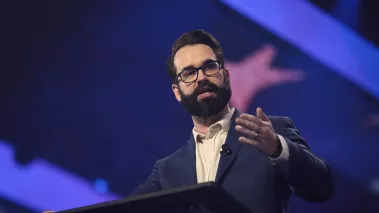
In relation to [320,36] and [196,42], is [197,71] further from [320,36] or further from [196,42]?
[320,36]

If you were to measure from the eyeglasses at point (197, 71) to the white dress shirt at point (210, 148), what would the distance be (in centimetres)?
15

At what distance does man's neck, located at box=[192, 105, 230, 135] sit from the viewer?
1.74 meters

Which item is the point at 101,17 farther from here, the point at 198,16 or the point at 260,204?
the point at 260,204

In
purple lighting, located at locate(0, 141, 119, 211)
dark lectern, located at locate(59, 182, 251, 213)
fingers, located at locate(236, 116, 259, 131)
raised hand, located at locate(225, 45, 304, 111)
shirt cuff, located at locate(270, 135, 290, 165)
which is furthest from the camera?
raised hand, located at locate(225, 45, 304, 111)

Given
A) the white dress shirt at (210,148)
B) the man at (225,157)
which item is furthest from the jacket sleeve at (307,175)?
the white dress shirt at (210,148)

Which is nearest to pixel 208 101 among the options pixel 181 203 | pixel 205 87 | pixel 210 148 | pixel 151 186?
pixel 205 87

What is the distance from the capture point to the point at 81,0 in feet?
10.7

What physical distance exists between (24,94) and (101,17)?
630mm

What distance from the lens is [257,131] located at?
47.7 inches

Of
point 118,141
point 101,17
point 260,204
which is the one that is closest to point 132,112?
point 118,141

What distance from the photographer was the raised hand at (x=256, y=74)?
3314 mm

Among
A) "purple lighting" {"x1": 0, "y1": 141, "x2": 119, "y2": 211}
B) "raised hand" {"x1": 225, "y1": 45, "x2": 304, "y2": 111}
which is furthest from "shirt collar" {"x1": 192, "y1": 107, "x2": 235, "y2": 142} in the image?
"raised hand" {"x1": 225, "y1": 45, "x2": 304, "y2": 111}

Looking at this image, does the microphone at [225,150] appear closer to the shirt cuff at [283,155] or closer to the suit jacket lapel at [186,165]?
the suit jacket lapel at [186,165]

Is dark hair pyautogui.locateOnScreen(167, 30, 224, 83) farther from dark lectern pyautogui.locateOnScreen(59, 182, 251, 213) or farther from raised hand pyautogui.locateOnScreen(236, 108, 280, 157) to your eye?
dark lectern pyautogui.locateOnScreen(59, 182, 251, 213)
